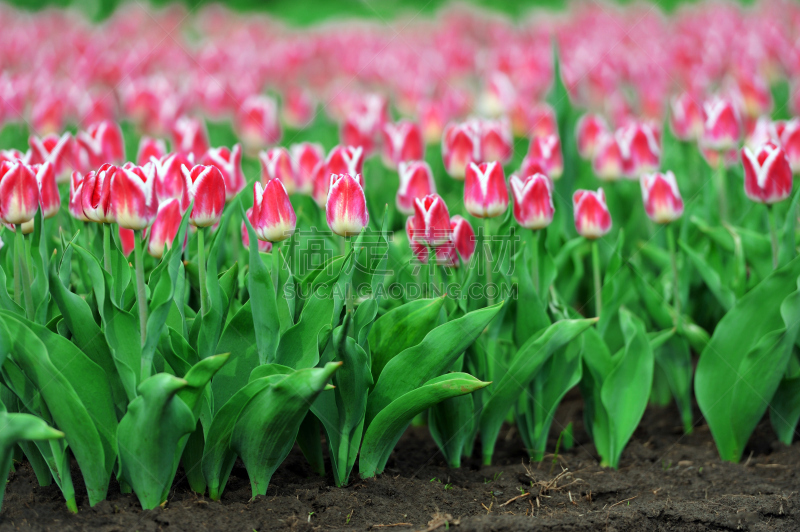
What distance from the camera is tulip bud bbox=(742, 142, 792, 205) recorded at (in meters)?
2.34

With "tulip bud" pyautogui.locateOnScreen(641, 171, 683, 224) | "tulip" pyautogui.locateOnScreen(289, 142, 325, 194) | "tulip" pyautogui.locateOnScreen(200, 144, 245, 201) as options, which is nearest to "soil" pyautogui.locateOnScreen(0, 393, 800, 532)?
"tulip bud" pyautogui.locateOnScreen(641, 171, 683, 224)

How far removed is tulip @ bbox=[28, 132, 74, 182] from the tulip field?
1cm

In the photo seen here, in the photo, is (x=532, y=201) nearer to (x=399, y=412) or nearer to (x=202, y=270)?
(x=399, y=412)

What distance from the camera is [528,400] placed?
2287mm

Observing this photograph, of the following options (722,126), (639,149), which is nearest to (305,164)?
(639,149)

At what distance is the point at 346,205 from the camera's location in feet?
6.31

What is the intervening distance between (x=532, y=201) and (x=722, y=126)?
4.54 ft

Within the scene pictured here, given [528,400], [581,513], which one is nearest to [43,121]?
[528,400]

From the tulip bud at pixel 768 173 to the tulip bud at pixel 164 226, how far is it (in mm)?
1829

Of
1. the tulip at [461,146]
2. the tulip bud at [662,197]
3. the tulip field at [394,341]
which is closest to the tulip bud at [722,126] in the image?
the tulip field at [394,341]

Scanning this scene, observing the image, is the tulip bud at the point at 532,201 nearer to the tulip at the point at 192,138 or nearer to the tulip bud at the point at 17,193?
the tulip bud at the point at 17,193

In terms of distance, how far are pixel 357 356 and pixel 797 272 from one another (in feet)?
4.46

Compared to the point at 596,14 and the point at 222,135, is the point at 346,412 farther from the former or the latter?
the point at 596,14

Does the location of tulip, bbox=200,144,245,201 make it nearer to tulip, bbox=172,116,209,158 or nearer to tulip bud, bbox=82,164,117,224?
tulip bud, bbox=82,164,117,224
